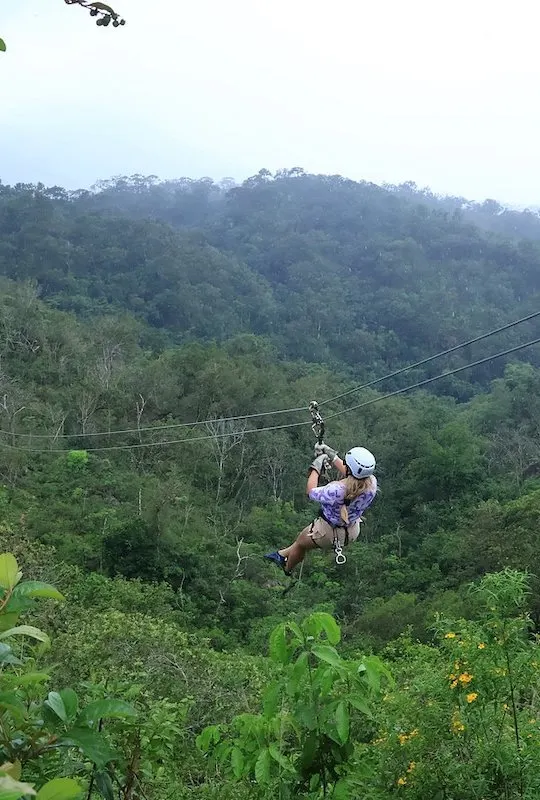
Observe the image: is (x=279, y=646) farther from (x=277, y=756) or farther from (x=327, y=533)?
(x=327, y=533)

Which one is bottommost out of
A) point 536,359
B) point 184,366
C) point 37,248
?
point 536,359

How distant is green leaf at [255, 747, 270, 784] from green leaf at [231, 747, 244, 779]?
80 millimetres

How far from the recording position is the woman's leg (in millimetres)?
3908

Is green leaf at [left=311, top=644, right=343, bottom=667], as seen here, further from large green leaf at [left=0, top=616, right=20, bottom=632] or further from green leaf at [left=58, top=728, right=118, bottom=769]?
large green leaf at [left=0, top=616, right=20, bottom=632]

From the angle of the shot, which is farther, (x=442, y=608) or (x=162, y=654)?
(x=442, y=608)

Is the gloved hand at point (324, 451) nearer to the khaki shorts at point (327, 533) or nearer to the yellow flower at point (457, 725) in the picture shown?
the khaki shorts at point (327, 533)

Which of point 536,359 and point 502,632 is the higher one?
point 502,632

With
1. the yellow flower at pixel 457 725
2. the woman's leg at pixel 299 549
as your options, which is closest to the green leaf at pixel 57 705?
the yellow flower at pixel 457 725

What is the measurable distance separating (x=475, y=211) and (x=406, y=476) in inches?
2156

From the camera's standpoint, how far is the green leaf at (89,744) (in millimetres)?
1002

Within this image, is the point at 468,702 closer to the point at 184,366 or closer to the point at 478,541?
the point at 478,541

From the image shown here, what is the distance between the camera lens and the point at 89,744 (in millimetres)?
1013

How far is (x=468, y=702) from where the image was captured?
238 cm

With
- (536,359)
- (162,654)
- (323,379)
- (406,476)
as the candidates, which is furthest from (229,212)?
(162,654)
